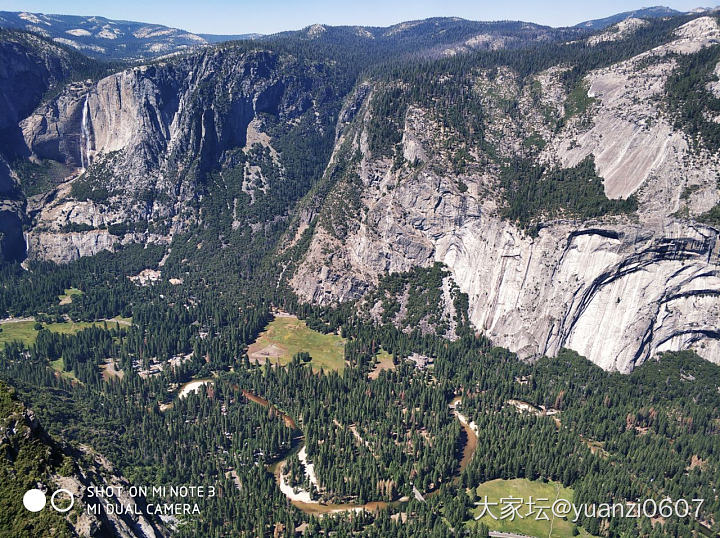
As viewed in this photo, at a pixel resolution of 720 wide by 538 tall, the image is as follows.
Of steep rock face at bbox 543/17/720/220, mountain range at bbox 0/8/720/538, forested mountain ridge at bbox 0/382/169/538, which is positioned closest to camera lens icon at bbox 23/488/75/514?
forested mountain ridge at bbox 0/382/169/538

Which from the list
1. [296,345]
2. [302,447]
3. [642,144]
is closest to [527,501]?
[302,447]

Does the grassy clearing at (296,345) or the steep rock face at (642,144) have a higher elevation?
the steep rock face at (642,144)

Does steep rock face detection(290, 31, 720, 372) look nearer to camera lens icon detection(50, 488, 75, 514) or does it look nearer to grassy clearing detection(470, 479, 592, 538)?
grassy clearing detection(470, 479, 592, 538)

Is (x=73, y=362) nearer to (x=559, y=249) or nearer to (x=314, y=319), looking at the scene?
(x=314, y=319)

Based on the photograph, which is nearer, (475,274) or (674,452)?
(674,452)

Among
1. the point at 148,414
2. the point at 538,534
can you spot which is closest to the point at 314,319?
the point at 148,414

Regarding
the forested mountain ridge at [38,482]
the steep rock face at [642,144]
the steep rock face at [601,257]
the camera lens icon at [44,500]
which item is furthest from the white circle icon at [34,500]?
the steep rock face at [642,144]

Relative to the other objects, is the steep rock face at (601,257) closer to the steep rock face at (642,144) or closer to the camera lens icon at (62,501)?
the steep rock face at (642,144)
